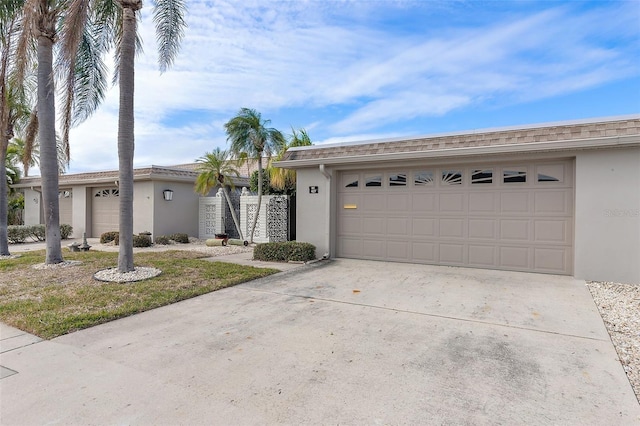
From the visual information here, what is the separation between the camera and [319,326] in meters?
4.23

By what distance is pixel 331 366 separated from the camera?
3186mm

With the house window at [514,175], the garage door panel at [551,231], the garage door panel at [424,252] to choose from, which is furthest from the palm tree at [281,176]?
the garage door panel at [551,231]

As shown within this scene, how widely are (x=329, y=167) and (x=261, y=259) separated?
301 cm

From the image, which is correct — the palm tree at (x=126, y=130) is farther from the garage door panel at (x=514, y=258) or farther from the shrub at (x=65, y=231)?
the shrub at (x=65, y=231)

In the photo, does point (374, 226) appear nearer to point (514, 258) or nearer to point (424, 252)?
point (424, 252)

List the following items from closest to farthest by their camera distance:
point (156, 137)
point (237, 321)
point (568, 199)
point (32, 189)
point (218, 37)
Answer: point (237, 321) → point (568, 199) → point (218, 37) → point (156, 137) → point (32, 189)

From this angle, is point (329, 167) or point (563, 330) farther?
point (329, 167)

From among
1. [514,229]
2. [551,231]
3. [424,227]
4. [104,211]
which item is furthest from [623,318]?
[104,211]

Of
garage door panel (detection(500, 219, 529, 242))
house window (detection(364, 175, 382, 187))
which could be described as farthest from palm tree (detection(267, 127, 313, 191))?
garage door panel (detection(500, 219, 529, 242))

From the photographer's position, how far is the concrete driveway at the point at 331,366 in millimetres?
2492

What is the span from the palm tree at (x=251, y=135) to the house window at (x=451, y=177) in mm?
5674

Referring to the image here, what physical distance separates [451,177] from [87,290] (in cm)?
752

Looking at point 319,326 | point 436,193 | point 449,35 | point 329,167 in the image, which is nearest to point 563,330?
point 319,326

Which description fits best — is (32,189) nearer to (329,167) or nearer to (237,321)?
(329,167)
